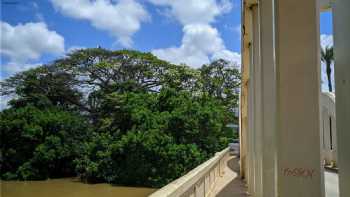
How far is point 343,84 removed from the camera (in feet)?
5.05

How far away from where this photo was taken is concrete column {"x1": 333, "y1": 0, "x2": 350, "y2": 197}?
4.87 ft

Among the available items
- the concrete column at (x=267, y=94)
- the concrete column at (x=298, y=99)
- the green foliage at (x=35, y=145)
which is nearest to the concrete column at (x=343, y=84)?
the concrete column at (x=298, y=99)

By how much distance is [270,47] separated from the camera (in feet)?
17.3

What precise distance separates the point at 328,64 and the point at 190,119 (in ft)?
35.2

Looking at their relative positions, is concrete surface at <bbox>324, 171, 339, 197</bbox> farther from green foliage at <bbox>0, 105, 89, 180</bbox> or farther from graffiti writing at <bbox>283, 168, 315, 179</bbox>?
green foliage at <bbox>0, 105, 89, 180</bbox>

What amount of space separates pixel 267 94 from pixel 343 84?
3.76 m

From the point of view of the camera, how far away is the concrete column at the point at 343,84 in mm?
1485

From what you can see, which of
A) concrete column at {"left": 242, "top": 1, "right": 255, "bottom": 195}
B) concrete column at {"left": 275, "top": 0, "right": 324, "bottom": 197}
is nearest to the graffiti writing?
concrete column at {"left": 275, "top": 0, "right": 324, "bottom": 197}

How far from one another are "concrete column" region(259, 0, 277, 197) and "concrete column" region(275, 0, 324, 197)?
5.38ft

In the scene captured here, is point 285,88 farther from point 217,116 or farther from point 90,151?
point 90,151

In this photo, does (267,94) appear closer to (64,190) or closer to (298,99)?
(298,99)

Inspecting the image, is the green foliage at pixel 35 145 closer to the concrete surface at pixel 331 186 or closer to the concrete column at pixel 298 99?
the concrete surface at pixel 331 186

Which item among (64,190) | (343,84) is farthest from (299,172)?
(64,190)

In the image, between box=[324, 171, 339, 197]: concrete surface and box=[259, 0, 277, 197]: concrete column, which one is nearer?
box=[259, 0, 277, 197]: concrete column
